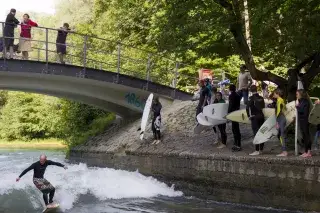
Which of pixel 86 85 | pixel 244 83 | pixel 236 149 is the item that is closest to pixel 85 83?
pixel 86 85

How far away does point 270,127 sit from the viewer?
38.7ft

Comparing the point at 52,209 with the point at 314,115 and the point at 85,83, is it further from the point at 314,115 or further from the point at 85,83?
the point at 85,83

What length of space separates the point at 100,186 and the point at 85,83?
7.58m

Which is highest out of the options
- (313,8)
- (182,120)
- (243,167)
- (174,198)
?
(313,8)

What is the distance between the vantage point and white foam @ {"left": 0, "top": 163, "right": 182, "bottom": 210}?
13219 millimetres

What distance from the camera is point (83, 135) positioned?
26.9m

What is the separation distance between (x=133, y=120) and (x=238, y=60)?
6417mm

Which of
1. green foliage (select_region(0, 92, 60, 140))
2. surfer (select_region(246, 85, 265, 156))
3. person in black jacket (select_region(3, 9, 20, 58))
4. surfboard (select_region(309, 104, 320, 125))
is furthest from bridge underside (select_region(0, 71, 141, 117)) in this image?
green foliage (select_region(0, 92, 60, 140))

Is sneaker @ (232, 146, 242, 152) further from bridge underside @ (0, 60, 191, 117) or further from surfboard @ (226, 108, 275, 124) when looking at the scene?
bridge underside @ (0, 60, 191, 117)

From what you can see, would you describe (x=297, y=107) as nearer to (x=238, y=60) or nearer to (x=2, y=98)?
(x=238, y=60)

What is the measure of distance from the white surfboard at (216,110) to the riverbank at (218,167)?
2.88 feet

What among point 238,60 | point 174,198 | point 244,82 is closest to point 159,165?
point 174,198

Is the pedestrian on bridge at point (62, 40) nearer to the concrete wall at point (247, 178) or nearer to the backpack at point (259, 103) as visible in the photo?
the concrete wall at point (247, 178)

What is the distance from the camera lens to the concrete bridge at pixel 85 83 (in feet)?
60.8
